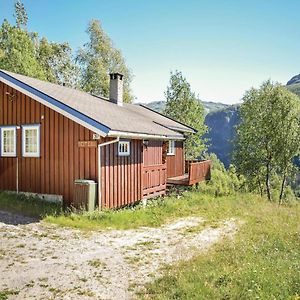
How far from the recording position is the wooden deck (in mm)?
18766

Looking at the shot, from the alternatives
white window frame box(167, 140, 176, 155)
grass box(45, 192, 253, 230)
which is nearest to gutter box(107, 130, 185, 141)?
grass box(45, 192, 253, 230)

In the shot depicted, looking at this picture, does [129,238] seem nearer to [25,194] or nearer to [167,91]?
[25,194]

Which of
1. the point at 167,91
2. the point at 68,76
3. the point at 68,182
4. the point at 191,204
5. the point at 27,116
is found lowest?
the point at 191,204

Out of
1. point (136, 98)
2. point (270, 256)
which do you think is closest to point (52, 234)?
point (270, 256)

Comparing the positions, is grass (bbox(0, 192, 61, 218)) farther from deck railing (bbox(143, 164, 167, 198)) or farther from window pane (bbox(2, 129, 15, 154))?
deck railing (bbox(143, 164, 167, 198))

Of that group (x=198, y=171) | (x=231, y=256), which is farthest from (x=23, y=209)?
(x=198, y=171)

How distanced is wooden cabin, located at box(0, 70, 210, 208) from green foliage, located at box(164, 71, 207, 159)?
727 inches

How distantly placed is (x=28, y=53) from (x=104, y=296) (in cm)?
3261

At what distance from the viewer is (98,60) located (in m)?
36.8

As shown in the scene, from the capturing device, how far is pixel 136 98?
4025 centimetres

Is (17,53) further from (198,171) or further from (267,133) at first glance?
(267,133)

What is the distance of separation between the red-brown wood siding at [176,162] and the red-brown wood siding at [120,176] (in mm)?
5528

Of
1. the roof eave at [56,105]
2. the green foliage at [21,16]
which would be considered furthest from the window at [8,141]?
the green foliage at [21,16]

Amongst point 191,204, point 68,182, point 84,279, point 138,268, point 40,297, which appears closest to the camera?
point 40,297
